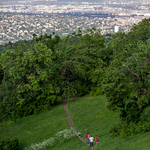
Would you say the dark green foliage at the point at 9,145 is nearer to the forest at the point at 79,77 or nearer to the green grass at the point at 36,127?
the green grass at the point at 36,127

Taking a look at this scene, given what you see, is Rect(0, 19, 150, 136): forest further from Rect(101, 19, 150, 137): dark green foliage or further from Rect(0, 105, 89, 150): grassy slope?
Rect(0, 105, 89, 150): grassy slope

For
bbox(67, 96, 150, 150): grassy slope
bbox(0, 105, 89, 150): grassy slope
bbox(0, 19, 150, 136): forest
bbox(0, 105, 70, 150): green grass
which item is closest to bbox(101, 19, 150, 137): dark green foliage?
bbox(0, 19, 150, 136): forest

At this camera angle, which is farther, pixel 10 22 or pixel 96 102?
pixel 10 22

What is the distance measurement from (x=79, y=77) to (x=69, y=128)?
11108 millimetres

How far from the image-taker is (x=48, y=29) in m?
127

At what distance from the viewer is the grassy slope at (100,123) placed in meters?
12.7

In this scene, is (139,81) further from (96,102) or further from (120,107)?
(96,102)

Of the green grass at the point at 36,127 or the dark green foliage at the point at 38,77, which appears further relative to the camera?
the dark green foliage at the point at 38,77

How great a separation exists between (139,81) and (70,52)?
1354 cm

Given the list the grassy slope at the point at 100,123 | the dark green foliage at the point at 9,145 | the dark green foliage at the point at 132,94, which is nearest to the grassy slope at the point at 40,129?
the dark green foliage at the point at 9,145

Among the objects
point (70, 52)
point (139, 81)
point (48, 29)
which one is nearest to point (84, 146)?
point (139, 81)

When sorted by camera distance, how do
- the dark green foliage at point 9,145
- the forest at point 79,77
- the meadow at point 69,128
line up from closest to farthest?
the meadow at point 69,128 < the forest at point 79,77 < the dark green foliage at point 9,145

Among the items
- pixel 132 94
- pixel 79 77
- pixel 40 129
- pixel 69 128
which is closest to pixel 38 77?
pixel 40 129

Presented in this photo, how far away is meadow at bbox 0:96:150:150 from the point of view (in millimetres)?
14875
